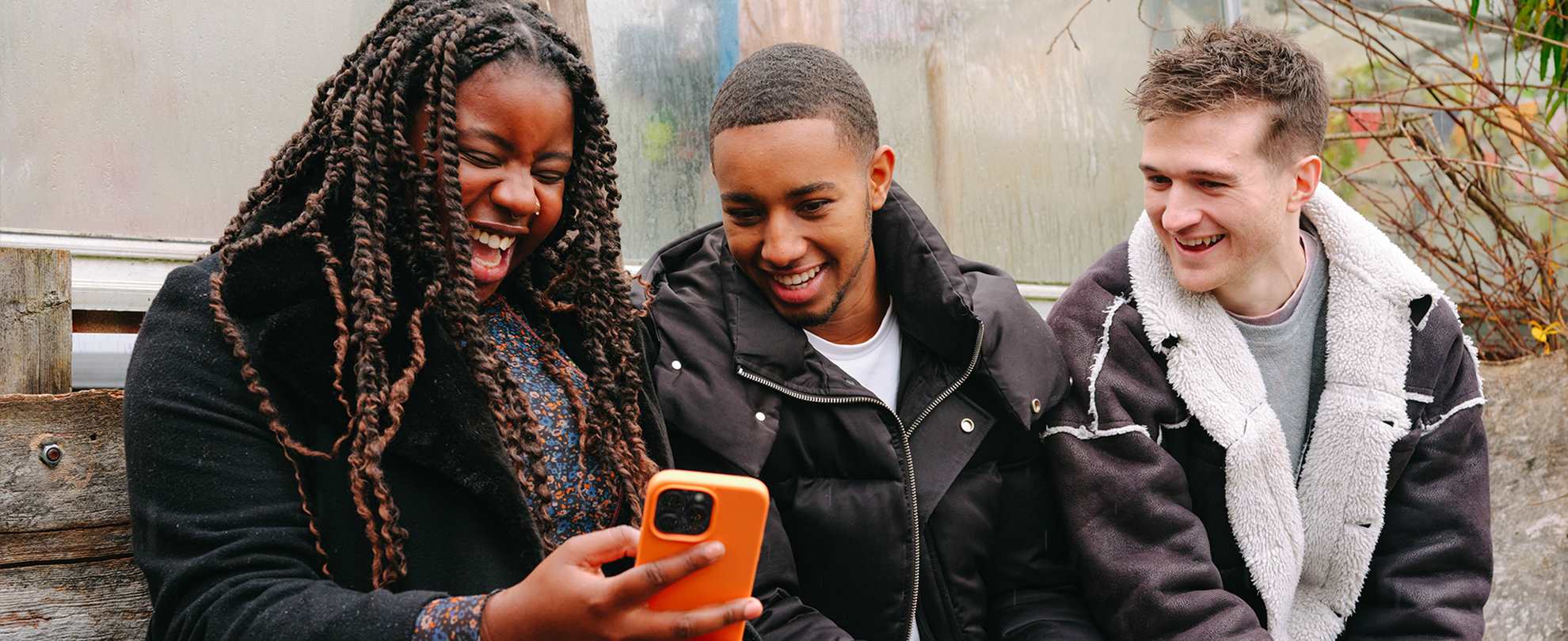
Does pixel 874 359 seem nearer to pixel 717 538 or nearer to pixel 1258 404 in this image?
pixel 1258 404

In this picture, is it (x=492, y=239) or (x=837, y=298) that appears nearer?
(x=492, y=239)

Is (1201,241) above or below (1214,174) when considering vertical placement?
below

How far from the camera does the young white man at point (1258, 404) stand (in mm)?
2738

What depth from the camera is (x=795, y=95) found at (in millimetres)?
2633

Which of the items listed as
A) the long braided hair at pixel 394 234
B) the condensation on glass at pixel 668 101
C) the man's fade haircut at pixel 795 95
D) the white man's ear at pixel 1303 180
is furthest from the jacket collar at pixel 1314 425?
the condensation on glass at pixel 668 101

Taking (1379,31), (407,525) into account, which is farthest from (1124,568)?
(1379,31)

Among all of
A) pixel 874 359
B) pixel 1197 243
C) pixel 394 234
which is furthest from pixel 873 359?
pixel 394 234

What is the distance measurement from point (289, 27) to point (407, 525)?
1822 mm

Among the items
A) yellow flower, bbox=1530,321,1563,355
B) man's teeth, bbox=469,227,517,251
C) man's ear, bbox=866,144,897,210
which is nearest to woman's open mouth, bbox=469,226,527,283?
man's teeth, bbox=469,227,517,251

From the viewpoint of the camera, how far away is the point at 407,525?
193cm

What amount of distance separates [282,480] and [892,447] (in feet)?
3.83

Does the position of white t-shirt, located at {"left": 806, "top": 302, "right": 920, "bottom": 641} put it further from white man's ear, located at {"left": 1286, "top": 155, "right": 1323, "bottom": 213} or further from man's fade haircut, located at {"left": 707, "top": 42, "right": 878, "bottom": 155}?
white man's ear, located at {"left": 1286, "top": 155, "right": 1323, "bottom": 213}

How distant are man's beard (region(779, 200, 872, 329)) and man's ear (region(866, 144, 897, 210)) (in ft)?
0.18

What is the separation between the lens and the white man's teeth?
284 centimetres
